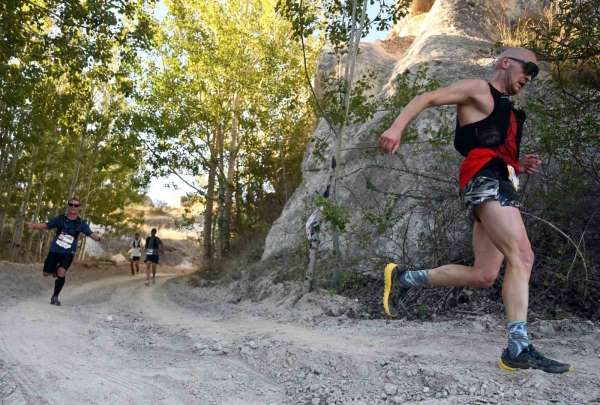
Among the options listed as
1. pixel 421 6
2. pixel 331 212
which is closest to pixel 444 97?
pixel 331 212

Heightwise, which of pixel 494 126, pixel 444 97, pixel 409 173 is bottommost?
pixel 494 126

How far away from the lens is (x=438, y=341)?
168 inches

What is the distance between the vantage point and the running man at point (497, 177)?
314 centimetres

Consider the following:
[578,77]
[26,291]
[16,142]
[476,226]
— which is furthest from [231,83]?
[476,226]

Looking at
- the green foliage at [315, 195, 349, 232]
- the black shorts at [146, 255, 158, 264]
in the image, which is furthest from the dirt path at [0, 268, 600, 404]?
the black shorts at [146, 255, 158, 264]

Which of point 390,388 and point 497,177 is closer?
point 390,388

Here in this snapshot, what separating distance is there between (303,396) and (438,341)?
1.58 meters

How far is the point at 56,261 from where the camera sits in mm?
8648

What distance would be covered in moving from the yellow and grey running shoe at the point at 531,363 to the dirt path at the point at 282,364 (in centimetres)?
6

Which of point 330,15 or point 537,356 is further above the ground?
point 330,15

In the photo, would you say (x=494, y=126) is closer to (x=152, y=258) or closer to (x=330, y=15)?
(x=330, y=15)

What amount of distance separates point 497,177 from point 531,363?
46.9 inches

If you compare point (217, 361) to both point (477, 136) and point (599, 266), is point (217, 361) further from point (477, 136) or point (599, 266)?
point (599, 266)

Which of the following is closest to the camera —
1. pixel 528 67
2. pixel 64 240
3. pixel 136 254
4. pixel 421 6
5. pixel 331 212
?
pixel 528 67
